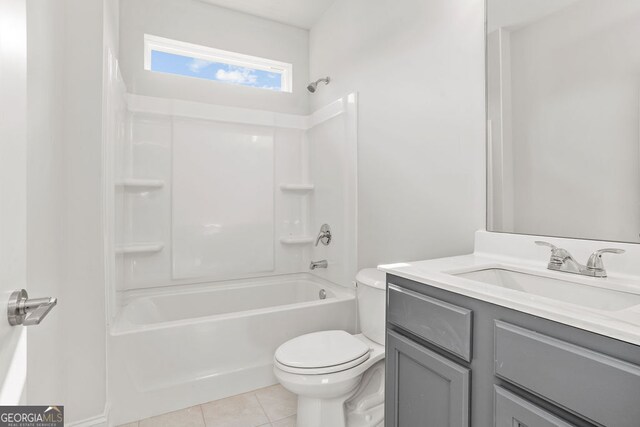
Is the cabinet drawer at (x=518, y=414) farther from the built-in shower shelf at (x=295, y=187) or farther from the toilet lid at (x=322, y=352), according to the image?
the built-in shower shelf at (x=295, y=187)

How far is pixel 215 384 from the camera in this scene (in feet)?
6.25

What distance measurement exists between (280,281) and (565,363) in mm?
2447

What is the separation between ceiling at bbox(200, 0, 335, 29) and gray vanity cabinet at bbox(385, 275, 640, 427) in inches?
101

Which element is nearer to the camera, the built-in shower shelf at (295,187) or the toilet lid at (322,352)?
the toilet lid at (322,352)

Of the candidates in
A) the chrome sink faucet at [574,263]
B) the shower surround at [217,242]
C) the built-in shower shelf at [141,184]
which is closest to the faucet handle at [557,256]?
the chrome sink faucet at [574,263]

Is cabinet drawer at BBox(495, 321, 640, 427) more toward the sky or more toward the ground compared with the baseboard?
more toward the sky

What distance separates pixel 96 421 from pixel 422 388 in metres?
1.56

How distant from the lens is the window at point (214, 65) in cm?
262

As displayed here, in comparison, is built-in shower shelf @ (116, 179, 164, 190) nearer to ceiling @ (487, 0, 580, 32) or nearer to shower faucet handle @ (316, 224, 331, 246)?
shower faucet handle @ (316, 224, 331, 246)

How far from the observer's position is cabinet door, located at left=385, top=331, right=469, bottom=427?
917 millimetres

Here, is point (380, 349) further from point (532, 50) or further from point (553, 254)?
point (532, 50)

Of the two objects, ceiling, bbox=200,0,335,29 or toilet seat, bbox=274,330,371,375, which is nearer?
toilet seat, bbox=274,330,371,375

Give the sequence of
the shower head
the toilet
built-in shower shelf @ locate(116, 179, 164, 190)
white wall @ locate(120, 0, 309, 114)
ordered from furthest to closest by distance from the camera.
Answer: the shower head
white wall @ locate(120, 0, 309, 114)
built-in shower shelf @ locate(116, 179, 164, 190)
the toilet

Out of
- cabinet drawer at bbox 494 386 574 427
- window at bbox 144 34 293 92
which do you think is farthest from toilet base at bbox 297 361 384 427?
window at bbox 144 34 293 92
